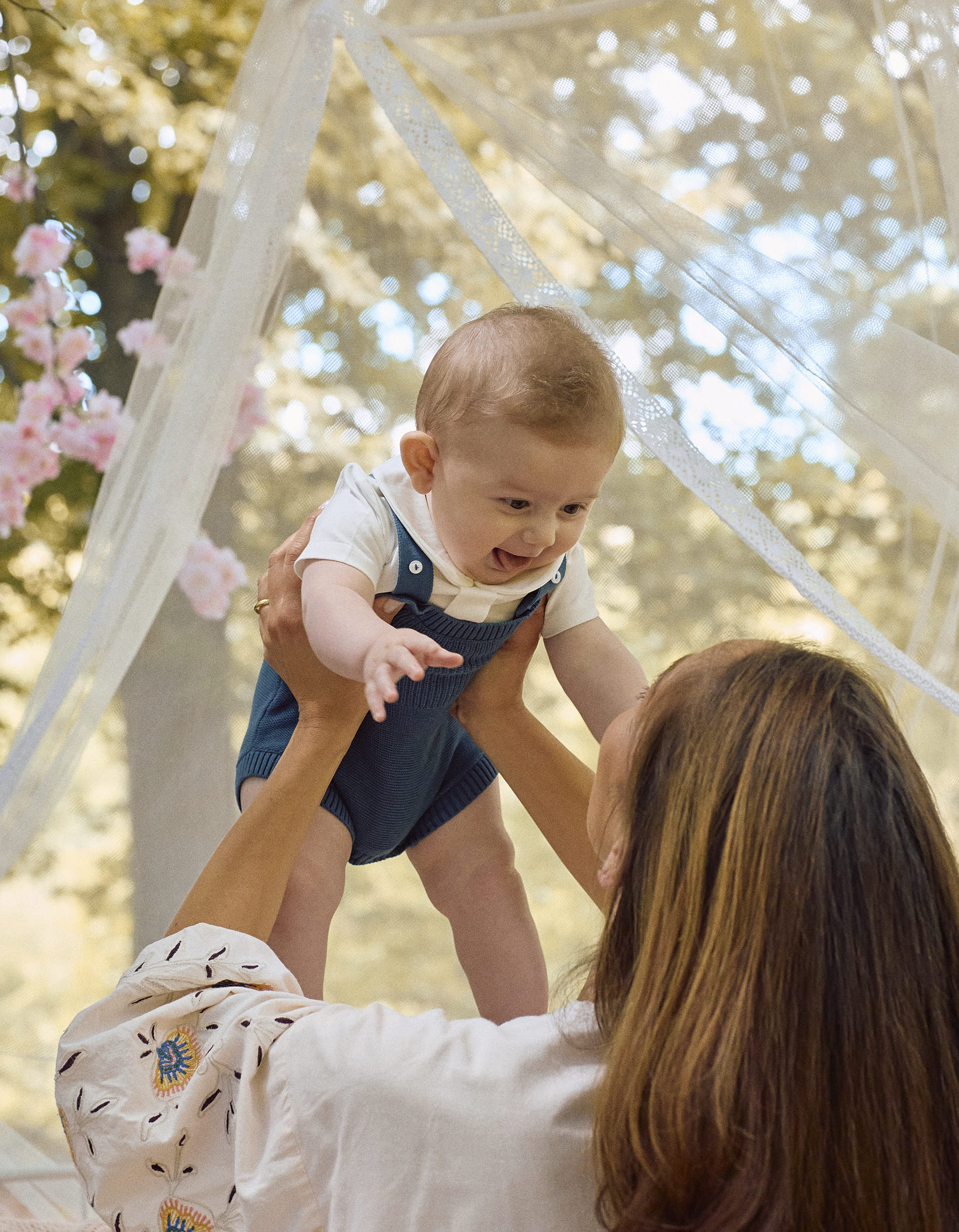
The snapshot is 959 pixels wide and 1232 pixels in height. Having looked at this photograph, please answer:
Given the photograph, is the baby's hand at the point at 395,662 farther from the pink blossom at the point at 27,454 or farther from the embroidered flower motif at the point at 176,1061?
the pink blossom at the point at 27,454

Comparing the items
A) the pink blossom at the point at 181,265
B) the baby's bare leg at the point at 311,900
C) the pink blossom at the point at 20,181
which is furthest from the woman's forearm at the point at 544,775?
the pink blossom at the point at 20,181

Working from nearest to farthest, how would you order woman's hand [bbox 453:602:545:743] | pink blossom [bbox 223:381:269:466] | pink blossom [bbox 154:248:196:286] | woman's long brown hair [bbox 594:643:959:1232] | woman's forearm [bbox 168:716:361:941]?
woman's long brown hair [bbox 594:643:959:1232] < woman's forearm [bbox 168:716:361:941] < woman's hand [bbox 453:602:545:743] < pink blossom [bbox 154:248:196:286] < pink blossom [bbox 223:381:269:466]

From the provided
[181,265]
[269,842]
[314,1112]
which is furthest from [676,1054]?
[181,265]

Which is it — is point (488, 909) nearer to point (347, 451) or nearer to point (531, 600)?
point (531, 600)

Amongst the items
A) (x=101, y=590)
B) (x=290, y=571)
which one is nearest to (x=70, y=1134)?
(x=290, y=571)

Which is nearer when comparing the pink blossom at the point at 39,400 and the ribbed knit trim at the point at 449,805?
the ribbed knit trim at the point at 449,805

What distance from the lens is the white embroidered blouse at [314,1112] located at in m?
0.72

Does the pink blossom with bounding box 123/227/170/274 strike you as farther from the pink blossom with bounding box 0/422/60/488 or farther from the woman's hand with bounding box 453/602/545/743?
the woman's hand with bounding box 453/602/545/743

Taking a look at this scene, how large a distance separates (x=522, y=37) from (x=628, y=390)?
0.47m

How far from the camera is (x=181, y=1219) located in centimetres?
82

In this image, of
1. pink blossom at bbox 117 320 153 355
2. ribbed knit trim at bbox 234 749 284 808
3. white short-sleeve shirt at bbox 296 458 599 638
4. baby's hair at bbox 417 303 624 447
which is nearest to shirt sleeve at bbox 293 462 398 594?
white short-sleeve shirt at bbox 296 458 599 638

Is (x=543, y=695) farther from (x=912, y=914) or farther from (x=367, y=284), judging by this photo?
(x=912, y=914)

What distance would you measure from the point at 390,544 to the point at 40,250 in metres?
1.00

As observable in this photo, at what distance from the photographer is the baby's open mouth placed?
1.18 meters
